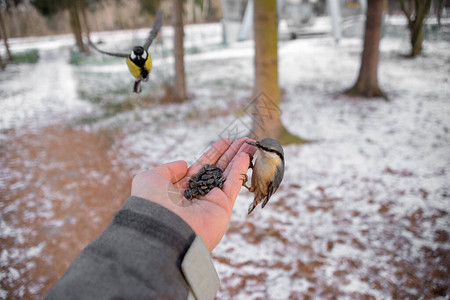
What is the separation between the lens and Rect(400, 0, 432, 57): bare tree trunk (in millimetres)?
9922

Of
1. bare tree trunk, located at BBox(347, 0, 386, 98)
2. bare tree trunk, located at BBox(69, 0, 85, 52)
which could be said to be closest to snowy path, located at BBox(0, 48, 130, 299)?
bare tree trunk, located at BBox(347, 0, 386, 98)

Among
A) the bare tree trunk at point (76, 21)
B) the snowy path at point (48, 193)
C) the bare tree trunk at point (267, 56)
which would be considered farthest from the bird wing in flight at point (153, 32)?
the bare tree trunk at point (76, 21)

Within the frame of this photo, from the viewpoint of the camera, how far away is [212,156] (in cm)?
246

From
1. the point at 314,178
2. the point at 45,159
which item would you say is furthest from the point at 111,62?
the point at 314,178

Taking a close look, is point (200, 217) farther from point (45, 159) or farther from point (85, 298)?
point (45, 159)

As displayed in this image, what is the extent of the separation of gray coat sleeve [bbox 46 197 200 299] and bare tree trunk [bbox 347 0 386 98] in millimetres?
7736

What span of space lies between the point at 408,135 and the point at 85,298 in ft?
19.6

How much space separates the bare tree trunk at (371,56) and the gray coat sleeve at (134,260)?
7736 mm

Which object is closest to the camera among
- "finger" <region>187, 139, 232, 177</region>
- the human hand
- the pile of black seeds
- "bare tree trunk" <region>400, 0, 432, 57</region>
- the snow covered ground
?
the human hand

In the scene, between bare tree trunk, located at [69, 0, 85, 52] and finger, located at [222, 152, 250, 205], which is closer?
finger, located at [222, 152, 250, 205]

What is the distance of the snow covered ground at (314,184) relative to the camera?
9.11 ft

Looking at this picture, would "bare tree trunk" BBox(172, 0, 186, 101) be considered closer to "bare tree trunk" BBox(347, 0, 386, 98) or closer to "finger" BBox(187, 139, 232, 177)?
"bare tree trunk" BBox(347, 0, 386, 98)

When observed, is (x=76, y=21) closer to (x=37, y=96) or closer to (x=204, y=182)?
(x=37, y=96)

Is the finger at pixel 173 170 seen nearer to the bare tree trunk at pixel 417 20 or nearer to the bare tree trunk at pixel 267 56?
the bare tree trunk at pixel 267 56
